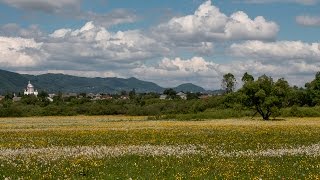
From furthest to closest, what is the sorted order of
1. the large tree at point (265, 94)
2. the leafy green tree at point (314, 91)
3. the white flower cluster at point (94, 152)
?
1. the leafy green tree at point (314, 91)
2. the large tree at point (265, 94)
3. the white flower cluster at point (94, 152)

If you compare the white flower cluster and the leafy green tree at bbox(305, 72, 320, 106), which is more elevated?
the leafy green tree at bbox(305, 72, 320, 106)

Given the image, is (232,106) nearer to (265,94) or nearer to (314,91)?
(265,94)

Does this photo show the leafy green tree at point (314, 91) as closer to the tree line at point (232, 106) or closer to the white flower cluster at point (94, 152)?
the tree line at point (232, 106)

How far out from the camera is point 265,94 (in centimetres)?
8306

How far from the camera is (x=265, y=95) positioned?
8281cm

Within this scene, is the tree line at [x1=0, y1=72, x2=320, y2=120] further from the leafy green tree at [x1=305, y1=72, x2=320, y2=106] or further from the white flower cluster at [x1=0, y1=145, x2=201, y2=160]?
the white flower cluster at [x1=0, y1=145, x2=201, y2=160]

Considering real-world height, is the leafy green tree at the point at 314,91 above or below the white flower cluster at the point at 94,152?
above

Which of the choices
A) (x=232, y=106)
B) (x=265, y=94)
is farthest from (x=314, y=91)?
(x=265, y=94)

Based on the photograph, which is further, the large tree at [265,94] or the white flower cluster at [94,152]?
the large tree at [265,94]

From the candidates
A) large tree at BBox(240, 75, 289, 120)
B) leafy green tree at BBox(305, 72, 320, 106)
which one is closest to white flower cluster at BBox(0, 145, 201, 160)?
large tree at BBox(240, 75, 289, 120)

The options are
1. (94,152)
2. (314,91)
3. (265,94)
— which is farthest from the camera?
(314,91)

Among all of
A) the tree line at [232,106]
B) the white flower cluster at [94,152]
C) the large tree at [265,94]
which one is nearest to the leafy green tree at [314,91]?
the tree line at [232,106]

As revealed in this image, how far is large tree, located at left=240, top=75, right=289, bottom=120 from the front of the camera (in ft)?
269

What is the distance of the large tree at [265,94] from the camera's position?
8200cm
